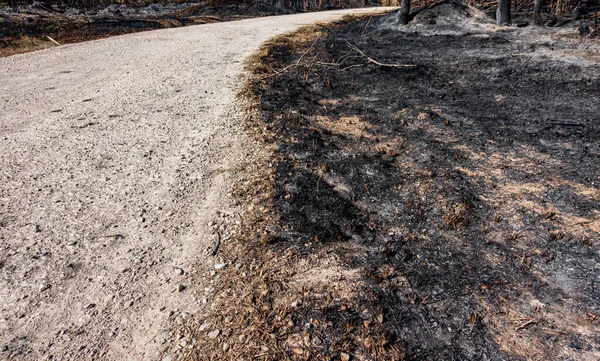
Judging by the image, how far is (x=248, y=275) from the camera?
300cm

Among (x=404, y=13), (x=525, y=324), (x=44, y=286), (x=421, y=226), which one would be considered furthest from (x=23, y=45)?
(x=525, y=324)

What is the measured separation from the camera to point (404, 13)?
11.7 meters

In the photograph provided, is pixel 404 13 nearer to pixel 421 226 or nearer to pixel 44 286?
pixel 421 226

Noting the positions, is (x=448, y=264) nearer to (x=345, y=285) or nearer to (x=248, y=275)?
(x=345, y=285)

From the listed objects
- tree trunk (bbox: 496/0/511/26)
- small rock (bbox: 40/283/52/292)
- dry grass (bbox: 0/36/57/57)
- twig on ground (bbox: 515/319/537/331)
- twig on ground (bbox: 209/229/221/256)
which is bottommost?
twig on ground (bbox: 515/319/537/331)

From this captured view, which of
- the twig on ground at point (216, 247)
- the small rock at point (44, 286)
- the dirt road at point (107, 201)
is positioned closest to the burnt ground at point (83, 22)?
the dirt road at point (107, 201)

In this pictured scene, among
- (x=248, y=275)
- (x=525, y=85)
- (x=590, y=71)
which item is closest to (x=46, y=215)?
(x=248, y=275)

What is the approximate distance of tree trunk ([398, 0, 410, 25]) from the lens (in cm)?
1155

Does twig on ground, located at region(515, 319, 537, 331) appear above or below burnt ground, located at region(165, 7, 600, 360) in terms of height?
below

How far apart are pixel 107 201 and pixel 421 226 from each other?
3296 mm

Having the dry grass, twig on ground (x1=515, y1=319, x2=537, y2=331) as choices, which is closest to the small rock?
twig on ground (x1=515, y1=319, x2=537, y2=331)

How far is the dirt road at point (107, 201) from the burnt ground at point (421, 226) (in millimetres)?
464

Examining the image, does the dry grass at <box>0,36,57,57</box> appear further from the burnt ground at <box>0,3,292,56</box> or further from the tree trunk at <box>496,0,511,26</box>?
the tree trunk at <box>496,0,511,26</box>

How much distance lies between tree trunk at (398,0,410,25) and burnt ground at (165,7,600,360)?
5608 millimetres
